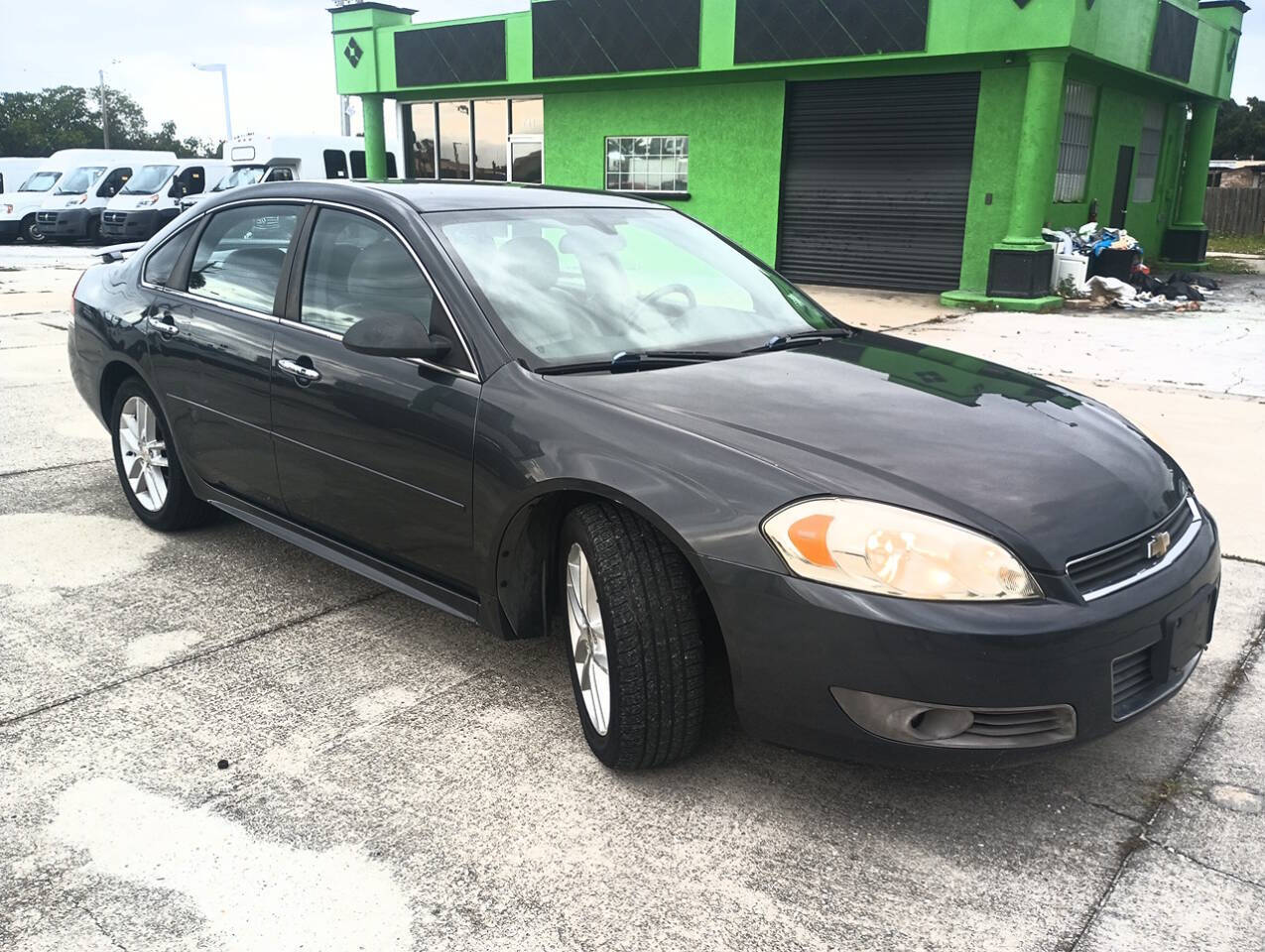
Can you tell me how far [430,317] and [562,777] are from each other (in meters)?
1.44

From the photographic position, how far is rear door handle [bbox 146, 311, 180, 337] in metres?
4.34

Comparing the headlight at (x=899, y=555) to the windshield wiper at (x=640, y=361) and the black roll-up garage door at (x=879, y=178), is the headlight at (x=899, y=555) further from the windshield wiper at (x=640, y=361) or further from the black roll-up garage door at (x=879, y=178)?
the black roll-up garage door at (x=879, y=178)

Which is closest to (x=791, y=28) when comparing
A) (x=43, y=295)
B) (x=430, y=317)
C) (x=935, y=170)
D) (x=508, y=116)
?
(x=935, y=170)

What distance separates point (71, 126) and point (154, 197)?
196ft

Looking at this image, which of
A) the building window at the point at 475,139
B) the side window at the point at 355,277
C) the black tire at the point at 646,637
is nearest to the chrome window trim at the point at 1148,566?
the black tire at the point at 646,637

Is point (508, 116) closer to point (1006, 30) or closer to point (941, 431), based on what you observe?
point (1006, 30)

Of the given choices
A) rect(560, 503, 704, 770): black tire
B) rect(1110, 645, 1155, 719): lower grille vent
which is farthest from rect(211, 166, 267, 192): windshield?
rect(1110, 645, 1155, 719): lower grille vent

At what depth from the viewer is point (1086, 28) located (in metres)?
13.9

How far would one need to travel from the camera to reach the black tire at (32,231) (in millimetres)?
26000

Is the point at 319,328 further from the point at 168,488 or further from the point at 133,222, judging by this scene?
the point at 133,222

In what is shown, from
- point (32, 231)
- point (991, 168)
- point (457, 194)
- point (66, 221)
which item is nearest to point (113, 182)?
point (66, 221)

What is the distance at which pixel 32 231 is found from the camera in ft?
85.8

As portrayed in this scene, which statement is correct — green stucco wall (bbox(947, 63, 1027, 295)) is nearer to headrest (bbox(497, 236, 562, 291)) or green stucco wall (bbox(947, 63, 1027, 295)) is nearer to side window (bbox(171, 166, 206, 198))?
headrest (bbox(497, 236, 562, 291))

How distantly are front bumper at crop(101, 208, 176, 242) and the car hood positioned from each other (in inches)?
917
